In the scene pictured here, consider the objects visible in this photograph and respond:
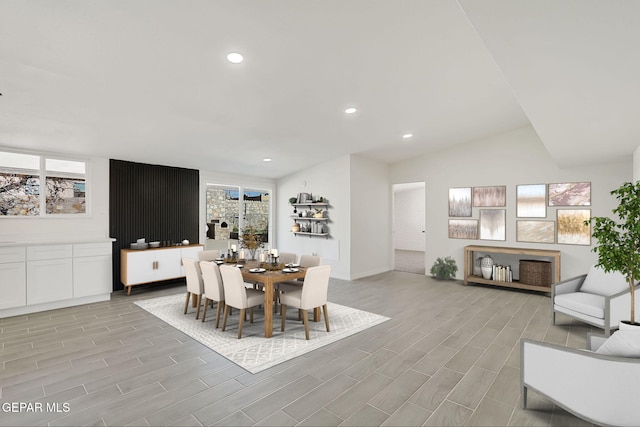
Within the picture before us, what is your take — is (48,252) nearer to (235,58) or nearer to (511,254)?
(235,58)

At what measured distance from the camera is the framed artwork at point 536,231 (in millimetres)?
5922

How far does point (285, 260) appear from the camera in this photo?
17.6 feet

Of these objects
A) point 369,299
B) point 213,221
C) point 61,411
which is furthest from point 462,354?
point 213,221

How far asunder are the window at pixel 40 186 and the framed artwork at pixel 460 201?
23.7 ft

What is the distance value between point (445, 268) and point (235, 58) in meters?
5.85

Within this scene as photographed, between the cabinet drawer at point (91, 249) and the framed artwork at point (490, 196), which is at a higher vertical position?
the framed artwork at point (490, 196)

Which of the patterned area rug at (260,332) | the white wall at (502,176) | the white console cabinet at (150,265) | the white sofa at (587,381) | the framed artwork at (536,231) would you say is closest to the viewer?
the white sofa at (587,381)

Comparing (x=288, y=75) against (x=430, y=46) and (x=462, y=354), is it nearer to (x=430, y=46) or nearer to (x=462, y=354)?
(x=430, y=46)

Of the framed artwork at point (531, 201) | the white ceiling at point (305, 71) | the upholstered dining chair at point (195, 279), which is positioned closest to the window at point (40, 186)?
the white ceiling at point (305, 71)

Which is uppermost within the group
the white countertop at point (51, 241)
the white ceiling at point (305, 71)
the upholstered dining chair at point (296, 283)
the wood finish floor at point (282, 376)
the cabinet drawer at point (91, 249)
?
the white ceiling at point (305, 71)

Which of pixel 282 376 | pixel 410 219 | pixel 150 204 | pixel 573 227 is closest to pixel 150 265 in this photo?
pixel 150 204

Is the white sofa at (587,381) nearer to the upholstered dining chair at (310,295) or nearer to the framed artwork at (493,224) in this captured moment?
the upholstered dining chair at (310,295)

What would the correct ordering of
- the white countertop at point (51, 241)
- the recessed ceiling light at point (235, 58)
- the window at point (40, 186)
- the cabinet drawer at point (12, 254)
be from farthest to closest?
the window at point (40, 186) < the white countertop at point (51, 241) < the cabinet drawer at point (12, 254) < the recessed ceiling light at point (235, 58)

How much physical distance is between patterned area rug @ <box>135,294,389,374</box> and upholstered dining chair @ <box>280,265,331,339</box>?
15 cm
